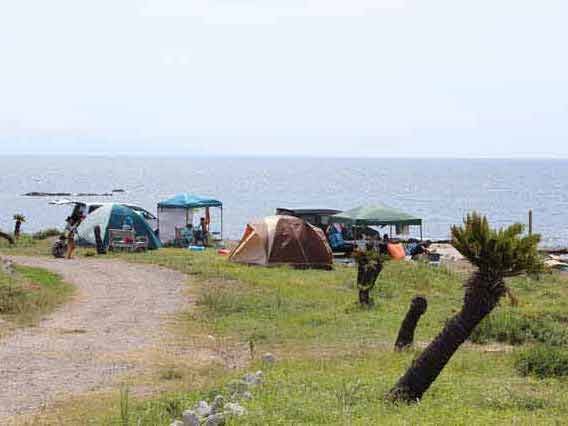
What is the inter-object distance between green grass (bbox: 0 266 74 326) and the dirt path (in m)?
0.33

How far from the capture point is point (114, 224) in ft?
104

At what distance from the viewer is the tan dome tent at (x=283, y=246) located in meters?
26.4

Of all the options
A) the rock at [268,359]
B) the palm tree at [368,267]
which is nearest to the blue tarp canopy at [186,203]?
the palm tree at [368,267]

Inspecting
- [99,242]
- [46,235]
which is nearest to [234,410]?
[99,242]

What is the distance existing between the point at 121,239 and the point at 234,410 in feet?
75.1

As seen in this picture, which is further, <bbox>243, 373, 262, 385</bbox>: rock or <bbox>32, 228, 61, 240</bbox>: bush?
<bbox>32, 228, 61, 240</bbox>: bush

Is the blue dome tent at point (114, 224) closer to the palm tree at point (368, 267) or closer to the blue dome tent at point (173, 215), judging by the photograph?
the blue dome tent at point (173, 215)

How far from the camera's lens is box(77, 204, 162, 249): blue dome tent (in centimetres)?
3162

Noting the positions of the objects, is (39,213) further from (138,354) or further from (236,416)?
(236,416)

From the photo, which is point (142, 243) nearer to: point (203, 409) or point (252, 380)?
point (252, 380)

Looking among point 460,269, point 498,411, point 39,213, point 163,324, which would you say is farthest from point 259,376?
point 39,213

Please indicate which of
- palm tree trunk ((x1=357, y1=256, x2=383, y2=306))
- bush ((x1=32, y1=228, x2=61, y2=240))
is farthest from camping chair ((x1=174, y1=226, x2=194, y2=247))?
palm tree trunk ((x1=357, y1=256, x2=383, y2=306))

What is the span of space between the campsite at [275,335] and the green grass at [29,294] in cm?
12

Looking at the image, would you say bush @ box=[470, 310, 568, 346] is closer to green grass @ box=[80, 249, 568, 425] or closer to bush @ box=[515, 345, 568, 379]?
green grass @ box=[80, 249, 568, 425]
